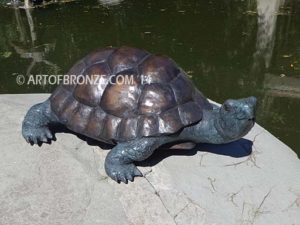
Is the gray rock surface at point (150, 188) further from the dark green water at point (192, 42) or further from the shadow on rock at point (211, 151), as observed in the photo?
the dark green water at point (192, 42)

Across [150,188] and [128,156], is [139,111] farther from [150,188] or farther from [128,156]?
[150,188]

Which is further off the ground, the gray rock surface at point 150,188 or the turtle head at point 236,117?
the turtle head at point 236,117

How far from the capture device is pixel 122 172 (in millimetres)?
2615

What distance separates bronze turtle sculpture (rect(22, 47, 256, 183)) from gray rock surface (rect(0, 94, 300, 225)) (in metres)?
0.16

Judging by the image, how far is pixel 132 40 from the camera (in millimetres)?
6859

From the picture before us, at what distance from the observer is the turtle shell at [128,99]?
2.58m

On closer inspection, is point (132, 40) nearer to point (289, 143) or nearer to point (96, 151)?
point (289, 143)

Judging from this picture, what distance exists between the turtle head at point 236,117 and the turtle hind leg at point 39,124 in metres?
1.15

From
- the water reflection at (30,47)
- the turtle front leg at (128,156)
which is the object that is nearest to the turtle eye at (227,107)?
the turtle front leg at (128,156)

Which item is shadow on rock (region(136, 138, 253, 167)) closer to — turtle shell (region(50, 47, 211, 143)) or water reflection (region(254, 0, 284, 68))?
turtle shell (region(50, 47, 211, 143))

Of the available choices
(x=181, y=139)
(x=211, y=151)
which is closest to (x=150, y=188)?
(x=181, y=139)

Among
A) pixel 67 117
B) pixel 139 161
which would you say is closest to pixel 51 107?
pixel 67 117

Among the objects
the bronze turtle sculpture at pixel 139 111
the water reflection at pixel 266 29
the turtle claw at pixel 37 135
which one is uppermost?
the bronze turtle sculpture at pixel 139 111

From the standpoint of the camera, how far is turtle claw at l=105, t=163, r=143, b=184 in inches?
103
